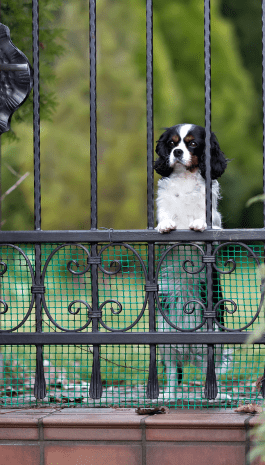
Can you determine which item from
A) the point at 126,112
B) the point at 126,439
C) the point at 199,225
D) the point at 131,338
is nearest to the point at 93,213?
the point at 199,225

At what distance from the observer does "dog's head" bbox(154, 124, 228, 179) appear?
13.2ft

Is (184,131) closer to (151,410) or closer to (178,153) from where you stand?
(178,153)

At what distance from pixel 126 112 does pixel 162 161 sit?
355 inches

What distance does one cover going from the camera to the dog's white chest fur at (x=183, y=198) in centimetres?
395

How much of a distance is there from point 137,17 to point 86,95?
2338 millimetres

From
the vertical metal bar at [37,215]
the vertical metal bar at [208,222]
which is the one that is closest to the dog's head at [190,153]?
the vertical metal bar at [208,222]

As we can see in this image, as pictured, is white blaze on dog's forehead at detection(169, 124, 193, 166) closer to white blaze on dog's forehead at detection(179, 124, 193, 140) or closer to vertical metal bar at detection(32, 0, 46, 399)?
white blaze on dog's forehead at detection(179, 124, 193, 140)

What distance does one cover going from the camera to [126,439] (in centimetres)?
288

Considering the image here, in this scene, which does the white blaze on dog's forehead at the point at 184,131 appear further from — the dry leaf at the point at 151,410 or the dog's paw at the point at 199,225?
the dry leaf at the point at 151,410

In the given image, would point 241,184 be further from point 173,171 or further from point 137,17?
point 173,171

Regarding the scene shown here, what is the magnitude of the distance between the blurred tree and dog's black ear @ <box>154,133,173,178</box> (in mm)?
8127

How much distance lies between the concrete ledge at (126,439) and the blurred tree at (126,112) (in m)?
9.46

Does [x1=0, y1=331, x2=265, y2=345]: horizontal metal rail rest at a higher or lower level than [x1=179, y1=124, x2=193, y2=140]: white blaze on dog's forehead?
lower

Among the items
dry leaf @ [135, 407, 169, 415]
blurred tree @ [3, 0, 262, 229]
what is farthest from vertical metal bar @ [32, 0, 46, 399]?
blurred tree @ [3, 0, 262, 229]
